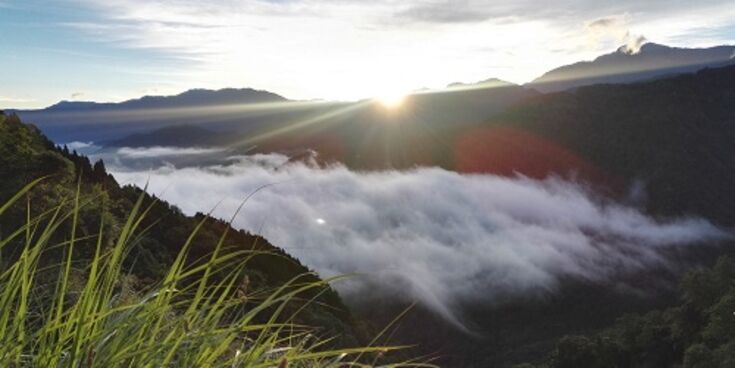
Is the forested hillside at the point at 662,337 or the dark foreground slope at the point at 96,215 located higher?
the dark foreground slope at the point at 96,215

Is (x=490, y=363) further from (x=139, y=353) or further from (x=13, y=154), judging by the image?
(x=139, y=353)

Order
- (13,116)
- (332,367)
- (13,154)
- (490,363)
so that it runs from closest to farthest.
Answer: (332,367), (13,154), (13,116), (490,363)

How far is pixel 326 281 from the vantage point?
243cm

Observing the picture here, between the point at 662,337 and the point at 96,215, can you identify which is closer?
the point at 96,215

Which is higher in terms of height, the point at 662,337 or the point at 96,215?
the point at 96,215

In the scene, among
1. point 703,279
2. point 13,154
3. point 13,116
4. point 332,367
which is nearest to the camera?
point 332,367

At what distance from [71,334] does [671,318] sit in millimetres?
71896

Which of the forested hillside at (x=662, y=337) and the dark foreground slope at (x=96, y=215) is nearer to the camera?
the dark foreground slope at (x=96, y=215)

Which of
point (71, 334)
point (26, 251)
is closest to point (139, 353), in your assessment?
point (71, 334)

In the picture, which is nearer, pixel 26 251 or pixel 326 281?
pixel 26 251

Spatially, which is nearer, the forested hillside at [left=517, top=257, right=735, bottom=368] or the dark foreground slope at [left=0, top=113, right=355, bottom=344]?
the dark foreground slope at [left=0, top=113, right=355, bottom=344]

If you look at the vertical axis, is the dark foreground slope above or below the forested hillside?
above

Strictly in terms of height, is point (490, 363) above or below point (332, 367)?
below

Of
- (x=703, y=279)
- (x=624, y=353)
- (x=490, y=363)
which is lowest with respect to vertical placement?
(x=490, y=363)
